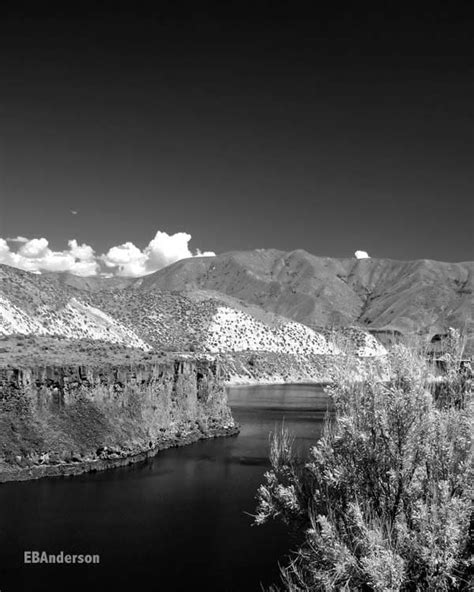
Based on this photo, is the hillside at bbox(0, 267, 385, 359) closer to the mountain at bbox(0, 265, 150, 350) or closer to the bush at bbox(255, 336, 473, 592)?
the mountain at bbox(0, 265, 150, 350)

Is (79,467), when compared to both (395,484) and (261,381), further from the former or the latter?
(261,381)

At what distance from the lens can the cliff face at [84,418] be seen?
132 ft

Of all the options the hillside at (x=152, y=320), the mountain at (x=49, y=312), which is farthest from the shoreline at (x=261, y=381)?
the mountain at (x=49, y=312)

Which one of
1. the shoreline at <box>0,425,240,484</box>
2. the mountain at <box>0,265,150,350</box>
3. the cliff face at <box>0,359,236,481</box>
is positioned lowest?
the shoreline at <box>0,425,240,484</box>

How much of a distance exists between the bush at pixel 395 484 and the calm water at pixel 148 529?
34.4 feet

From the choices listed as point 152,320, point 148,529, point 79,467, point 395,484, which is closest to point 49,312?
point 152,320

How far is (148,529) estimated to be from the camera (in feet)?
93.6

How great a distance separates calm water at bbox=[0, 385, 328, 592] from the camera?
23031 mm

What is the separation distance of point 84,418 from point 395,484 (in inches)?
1399

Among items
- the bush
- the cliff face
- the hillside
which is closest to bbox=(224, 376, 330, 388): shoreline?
the hillside

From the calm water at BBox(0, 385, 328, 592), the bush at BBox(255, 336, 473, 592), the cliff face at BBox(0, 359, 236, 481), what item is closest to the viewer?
the bush at BBox(255, 336, 473, 592)

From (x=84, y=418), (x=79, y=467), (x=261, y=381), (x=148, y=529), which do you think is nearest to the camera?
(x=148, y=529)

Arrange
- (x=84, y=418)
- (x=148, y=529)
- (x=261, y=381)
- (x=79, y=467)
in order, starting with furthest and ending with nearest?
(x=261, y=381) < (x=84, y=418) < (x=79, y=467) < (x=148, y=529)

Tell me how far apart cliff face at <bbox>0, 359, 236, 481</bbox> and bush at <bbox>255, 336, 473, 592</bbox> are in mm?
29833
